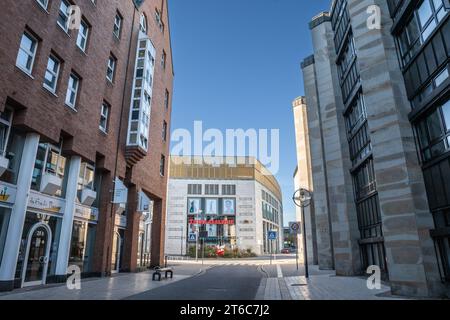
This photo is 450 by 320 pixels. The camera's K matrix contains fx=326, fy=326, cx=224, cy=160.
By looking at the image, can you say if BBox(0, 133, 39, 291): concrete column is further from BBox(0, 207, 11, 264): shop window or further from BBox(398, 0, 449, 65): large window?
BBox(398, 0, 449, 65): large window

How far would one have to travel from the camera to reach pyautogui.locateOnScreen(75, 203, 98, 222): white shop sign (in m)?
17.2

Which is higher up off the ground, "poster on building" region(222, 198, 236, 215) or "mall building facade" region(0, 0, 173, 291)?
"poster on building" region(222, 198, 236, 215)

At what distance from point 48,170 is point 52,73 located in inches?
178

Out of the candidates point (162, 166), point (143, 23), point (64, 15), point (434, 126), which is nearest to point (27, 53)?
point (64, 15)

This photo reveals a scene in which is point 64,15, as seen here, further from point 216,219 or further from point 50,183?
point 216,219

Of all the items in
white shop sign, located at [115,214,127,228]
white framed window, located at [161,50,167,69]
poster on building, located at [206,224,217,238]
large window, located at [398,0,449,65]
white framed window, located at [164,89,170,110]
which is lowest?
white shop sign, located at [115,214,127,228]

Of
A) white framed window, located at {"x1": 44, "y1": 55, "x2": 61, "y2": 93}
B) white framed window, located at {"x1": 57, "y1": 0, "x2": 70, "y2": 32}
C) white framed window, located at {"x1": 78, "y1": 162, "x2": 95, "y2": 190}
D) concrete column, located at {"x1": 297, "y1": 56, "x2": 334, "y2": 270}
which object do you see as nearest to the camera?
white framed window, located at {"x1": 44, "y1": 55, "x2": 61, "y2": 93}

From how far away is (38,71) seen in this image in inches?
538

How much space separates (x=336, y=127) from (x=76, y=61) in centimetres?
1647

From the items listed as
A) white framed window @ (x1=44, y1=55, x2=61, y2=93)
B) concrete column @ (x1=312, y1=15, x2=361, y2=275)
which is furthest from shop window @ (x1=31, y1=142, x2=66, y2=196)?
concrete column @ (x1=312, y1=15, x2=361, y2=275)

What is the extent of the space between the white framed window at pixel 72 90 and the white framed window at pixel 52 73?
1.06 metres

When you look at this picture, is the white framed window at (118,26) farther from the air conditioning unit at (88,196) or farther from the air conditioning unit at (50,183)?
the air conditioning unit at (50,183)

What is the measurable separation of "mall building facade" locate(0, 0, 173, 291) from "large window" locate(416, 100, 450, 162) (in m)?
15.1

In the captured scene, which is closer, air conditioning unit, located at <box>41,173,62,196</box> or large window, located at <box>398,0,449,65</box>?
large window, located at <box>398,0,449,65</box>
